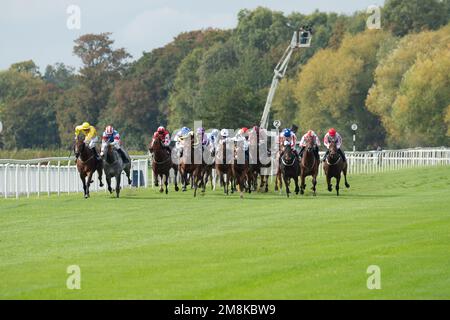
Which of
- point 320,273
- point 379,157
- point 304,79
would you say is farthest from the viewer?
point 304,79

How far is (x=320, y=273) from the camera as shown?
559 inches

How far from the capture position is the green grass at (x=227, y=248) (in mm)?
13234

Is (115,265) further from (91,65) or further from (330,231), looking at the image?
(91,65)

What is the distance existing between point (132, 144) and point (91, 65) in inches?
Result: 648

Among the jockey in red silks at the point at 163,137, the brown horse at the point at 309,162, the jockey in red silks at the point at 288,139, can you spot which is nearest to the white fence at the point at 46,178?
the jockey in red silks at the point at 163,137

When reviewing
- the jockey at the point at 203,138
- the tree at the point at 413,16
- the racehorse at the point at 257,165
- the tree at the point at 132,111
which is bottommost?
the racehorse at the point at 257,165

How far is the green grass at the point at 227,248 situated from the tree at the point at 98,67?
78.3m

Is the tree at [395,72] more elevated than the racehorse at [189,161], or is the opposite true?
the tree at [395,72]

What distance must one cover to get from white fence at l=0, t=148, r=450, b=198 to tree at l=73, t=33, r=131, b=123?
45637 millimetres

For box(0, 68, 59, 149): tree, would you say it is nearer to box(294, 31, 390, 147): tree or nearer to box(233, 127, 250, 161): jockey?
box(294, 31, 390, 147): tree

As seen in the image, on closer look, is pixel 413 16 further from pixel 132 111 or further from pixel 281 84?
pixel 132 111

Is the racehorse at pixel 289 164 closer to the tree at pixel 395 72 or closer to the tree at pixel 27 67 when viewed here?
the tree at pixel 395 72

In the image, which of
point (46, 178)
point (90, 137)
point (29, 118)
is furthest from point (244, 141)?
point (29, 118)
